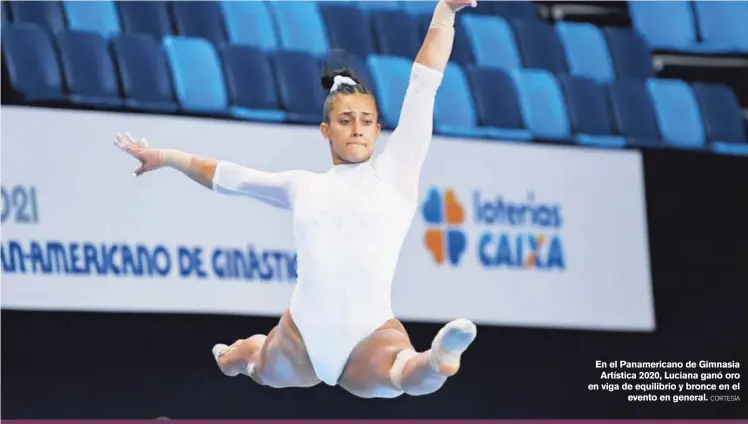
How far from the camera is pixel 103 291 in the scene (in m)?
6.43

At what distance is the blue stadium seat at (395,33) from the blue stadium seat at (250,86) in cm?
72

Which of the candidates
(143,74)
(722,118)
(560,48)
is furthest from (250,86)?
(722,118)

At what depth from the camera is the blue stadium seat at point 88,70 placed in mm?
6496

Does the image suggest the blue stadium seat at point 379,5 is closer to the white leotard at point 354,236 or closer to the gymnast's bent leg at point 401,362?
the white leotard at point 354,236

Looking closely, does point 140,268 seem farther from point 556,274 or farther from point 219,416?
point 556,274

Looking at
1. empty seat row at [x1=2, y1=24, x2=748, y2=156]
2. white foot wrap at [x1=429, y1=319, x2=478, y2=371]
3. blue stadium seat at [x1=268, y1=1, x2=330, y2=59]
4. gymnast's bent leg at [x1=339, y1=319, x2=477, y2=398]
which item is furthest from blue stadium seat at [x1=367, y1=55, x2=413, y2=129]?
white foot wrap at [x1=429, y1=319, x2=478, y2=371]

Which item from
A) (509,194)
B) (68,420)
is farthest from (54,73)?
(509,194)

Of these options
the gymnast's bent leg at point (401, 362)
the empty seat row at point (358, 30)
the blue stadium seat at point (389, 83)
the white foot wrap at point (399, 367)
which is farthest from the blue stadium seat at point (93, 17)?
the white foot wrap at point (399, 367)

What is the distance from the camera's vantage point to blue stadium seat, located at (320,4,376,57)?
7188 millimetres

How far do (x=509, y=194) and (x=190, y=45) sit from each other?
184cm

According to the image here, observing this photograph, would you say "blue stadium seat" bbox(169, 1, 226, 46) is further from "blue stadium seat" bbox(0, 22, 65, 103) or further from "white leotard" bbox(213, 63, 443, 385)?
"white leotard" bbox(213, 63, 443, 385)

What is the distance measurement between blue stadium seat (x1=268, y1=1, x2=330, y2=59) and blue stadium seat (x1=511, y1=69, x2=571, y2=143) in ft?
3.69

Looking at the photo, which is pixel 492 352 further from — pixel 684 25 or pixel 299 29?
pixel 684 25

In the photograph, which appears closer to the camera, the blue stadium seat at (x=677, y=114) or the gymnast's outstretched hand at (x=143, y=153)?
the gymnast's outstretched hand at (x=143, y=153)
